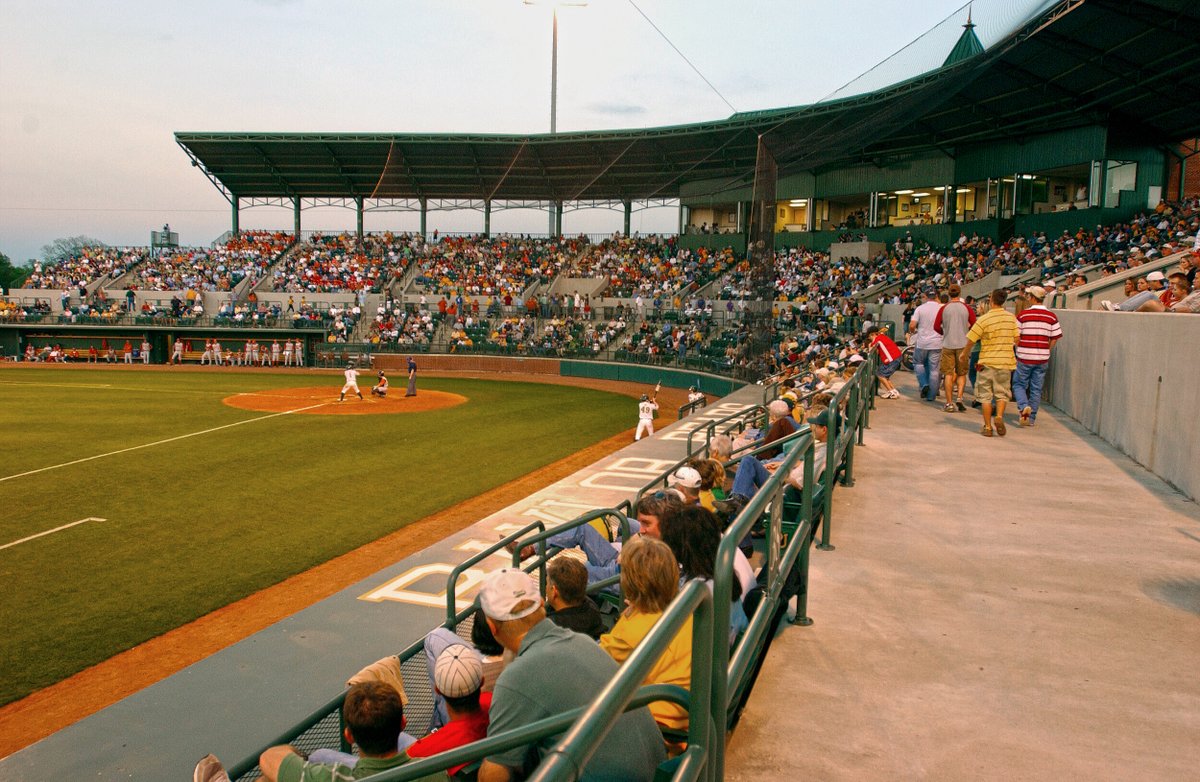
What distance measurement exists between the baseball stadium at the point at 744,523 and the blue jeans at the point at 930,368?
0.39 feet

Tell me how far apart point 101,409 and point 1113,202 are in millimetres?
38146

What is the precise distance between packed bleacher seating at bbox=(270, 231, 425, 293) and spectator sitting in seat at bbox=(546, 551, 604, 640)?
4820 centimetres

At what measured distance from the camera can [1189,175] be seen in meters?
36.8

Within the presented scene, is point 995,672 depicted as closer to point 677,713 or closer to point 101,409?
point 677,713

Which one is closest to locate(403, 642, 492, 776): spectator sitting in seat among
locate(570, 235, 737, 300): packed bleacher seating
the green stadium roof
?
the green stadium roof

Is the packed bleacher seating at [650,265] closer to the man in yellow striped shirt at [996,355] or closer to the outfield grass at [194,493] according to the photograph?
the outfield grass at [194,493]

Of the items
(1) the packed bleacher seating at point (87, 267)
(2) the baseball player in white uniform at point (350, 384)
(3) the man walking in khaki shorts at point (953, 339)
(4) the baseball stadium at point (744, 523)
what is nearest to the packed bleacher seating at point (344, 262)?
(1) the packed bleacher seating at point (87, 267)

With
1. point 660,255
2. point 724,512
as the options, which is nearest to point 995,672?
point 724,512

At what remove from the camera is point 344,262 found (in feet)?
174

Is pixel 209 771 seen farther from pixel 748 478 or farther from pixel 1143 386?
pixel 1143 386

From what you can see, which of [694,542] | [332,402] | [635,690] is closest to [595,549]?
[694,542]

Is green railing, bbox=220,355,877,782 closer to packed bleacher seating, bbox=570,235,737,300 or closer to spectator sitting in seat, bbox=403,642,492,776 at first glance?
spectator sitting in seat, bbox=403,642,492,776

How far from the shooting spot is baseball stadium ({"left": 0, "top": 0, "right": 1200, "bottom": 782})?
129 inches

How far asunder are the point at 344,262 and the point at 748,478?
166 feet
